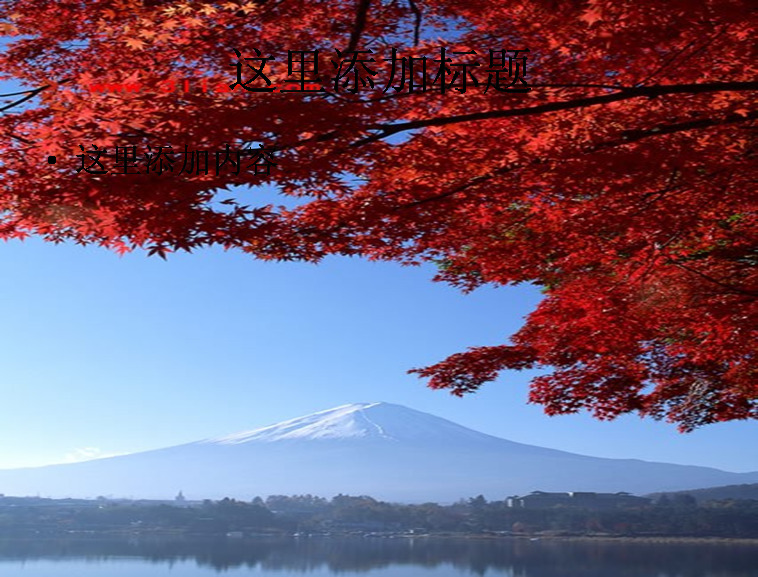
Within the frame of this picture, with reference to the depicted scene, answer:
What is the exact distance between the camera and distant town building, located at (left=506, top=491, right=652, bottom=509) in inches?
3415

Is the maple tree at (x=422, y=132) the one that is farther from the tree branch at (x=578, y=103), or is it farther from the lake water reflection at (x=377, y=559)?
the lake water reflection at (x=377, y=559)

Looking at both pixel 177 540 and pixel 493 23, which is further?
pixel 177 540

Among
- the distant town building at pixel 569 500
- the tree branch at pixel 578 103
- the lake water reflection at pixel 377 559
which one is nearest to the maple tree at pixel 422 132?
the tree branch at pixel 578 103

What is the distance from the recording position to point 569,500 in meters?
91.9

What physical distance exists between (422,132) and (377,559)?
359 feet

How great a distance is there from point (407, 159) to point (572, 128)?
1.13 meters

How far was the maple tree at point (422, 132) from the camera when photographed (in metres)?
4.72

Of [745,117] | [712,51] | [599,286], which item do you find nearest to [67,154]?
[712,51]

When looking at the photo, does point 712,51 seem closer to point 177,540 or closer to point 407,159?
point 407,159

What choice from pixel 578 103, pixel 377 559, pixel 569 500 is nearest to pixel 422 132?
pixel 578 103

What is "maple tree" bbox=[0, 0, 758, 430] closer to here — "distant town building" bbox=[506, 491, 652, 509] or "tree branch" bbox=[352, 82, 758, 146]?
"tree branch" bbox=[352, 82, 758, 146]

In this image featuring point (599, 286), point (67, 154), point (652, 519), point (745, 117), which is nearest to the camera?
point (67, 154)

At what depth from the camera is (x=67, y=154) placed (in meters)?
4.77

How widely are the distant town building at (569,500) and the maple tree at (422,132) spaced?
82.2 metres
